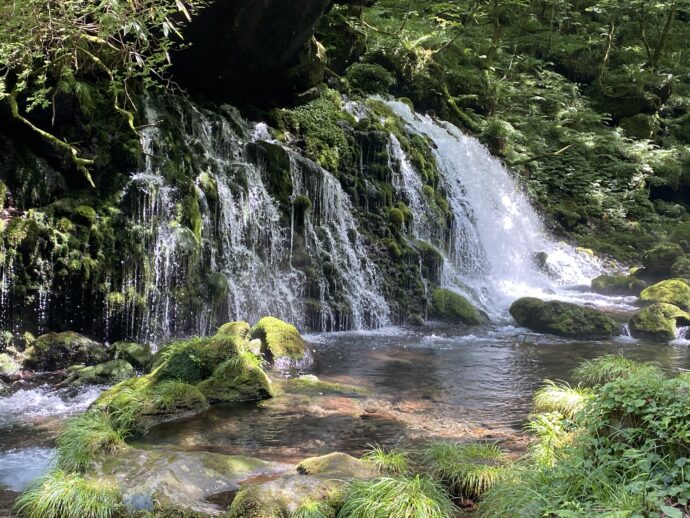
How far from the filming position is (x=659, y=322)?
13359 millimetres

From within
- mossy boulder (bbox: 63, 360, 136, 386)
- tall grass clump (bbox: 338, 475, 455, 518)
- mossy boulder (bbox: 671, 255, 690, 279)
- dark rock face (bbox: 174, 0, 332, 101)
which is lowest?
tall grass clump (bbox: 338, 475, 455, 518)

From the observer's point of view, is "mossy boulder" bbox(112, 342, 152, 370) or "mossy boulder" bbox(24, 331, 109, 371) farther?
"mossy boulder" bbox(112, 342, 152, 370)

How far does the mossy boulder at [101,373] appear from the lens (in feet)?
26.9

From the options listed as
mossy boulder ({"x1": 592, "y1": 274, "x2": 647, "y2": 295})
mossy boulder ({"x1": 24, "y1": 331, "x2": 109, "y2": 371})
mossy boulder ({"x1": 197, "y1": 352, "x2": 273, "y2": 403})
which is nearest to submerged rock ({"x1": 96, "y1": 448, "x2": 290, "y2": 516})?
mossy boulder ({"x1": 197, "y1": 352, "x2": 273, "y2": 403})

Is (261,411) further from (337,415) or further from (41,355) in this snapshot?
(41,355)

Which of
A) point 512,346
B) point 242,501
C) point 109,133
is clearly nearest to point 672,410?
point 242,501

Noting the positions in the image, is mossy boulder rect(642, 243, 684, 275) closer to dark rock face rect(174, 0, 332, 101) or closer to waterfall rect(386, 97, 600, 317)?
waterfall rect(386, 97, 600, 317)

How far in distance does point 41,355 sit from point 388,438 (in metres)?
5.75

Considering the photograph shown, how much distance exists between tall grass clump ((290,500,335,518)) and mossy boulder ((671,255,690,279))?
53.9ft

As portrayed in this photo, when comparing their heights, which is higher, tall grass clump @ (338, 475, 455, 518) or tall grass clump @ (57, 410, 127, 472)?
tall grass clump @ (57, 410, 127, 472)

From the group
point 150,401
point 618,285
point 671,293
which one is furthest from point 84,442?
point 618,285

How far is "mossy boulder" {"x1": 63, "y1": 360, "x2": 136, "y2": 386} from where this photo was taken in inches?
323

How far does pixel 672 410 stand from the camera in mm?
3854

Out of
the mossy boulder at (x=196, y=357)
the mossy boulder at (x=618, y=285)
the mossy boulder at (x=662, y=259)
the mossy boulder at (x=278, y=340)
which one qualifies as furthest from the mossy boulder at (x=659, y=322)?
the mossy boulder at (x=196, y=357)
